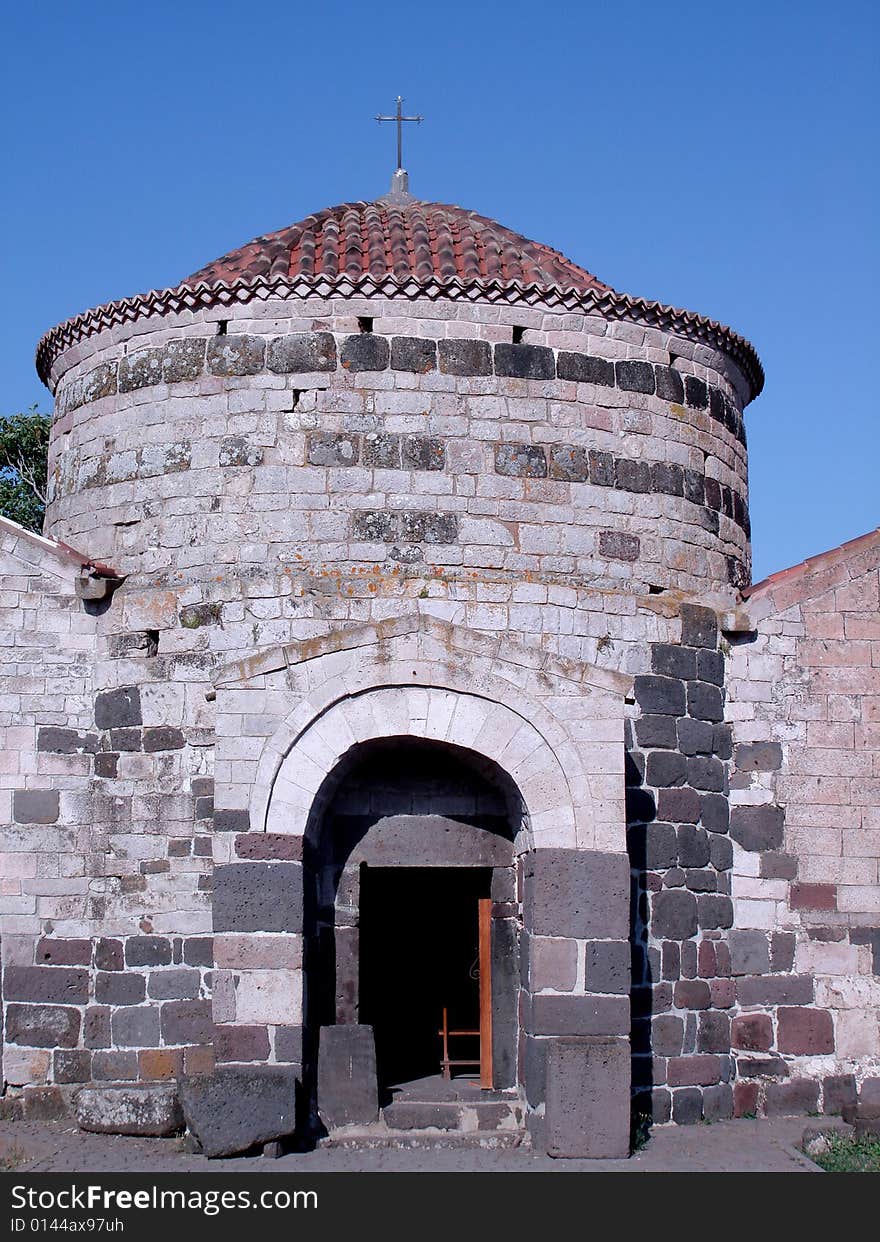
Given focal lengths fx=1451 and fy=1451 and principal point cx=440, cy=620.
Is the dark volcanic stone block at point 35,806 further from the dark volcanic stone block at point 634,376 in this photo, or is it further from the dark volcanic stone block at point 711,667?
the dark volcanic stone block at point 634,376

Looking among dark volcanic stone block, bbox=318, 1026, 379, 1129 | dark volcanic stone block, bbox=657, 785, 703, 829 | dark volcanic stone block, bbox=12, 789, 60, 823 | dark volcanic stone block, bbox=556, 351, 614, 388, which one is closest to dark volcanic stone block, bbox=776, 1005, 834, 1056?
dark volcanic stone block, bbox=657, 785, 703, 829

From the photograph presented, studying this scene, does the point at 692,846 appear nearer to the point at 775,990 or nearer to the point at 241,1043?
the point at 775,990

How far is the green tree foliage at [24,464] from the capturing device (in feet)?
74.3

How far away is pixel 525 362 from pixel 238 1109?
5.37 metres

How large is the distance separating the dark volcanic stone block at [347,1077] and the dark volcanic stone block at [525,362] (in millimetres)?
4592

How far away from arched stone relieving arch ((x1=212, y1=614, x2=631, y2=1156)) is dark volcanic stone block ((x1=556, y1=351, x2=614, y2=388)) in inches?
97.7

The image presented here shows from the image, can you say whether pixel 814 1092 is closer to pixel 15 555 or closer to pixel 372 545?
pixel 372 545

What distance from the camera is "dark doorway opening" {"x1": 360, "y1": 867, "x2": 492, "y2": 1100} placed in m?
10.5

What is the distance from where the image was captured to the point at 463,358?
1024 cm

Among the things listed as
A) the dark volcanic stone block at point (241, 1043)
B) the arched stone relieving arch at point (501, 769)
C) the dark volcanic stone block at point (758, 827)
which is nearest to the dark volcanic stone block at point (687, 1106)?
the arched stone relieving arch at point (501, 769)

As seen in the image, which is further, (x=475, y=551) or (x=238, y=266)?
(x=238, y=266)

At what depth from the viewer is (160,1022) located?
957 centimetres

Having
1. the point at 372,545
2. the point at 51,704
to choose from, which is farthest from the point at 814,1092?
the point at 51,704

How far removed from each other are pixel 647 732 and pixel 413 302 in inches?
136
